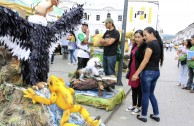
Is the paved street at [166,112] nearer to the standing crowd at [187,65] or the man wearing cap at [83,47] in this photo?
the standing crowd at [187,65]

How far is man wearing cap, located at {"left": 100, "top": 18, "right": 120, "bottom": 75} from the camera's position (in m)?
5.23

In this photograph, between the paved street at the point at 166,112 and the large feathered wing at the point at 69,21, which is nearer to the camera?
the large feathered wing at the point at 69,21

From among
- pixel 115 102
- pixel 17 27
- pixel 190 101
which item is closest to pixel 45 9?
pixel 17 27

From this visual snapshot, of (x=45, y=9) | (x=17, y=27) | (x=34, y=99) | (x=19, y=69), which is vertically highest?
(x=45, y=9)

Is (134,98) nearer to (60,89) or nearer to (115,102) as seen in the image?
(115,102)

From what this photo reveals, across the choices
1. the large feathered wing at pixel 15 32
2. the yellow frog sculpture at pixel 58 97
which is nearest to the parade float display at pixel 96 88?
the yellow frog sculpture at pixel 58 97

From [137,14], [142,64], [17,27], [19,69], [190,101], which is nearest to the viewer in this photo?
[17,27]

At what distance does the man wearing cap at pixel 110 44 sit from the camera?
17.2ft

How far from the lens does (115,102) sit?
15.6 feet

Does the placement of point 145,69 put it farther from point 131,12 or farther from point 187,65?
point 131,12

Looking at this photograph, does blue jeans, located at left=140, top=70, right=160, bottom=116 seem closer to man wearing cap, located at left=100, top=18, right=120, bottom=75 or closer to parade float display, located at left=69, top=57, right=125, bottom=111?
parade float display, located at left=69, top=57, right=125, bottom=111

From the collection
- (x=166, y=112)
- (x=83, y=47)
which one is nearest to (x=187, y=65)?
(x=166, y=112)

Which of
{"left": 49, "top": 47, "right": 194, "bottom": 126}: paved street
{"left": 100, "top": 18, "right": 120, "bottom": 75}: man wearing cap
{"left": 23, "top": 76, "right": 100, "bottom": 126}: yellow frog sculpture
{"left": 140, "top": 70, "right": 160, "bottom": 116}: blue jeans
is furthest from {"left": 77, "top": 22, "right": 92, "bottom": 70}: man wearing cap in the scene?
{"left": 23, "top": 76, "right": 100, "bottom": 126}: yellow frog sculpture

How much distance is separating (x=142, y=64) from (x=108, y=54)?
5.35 feet
